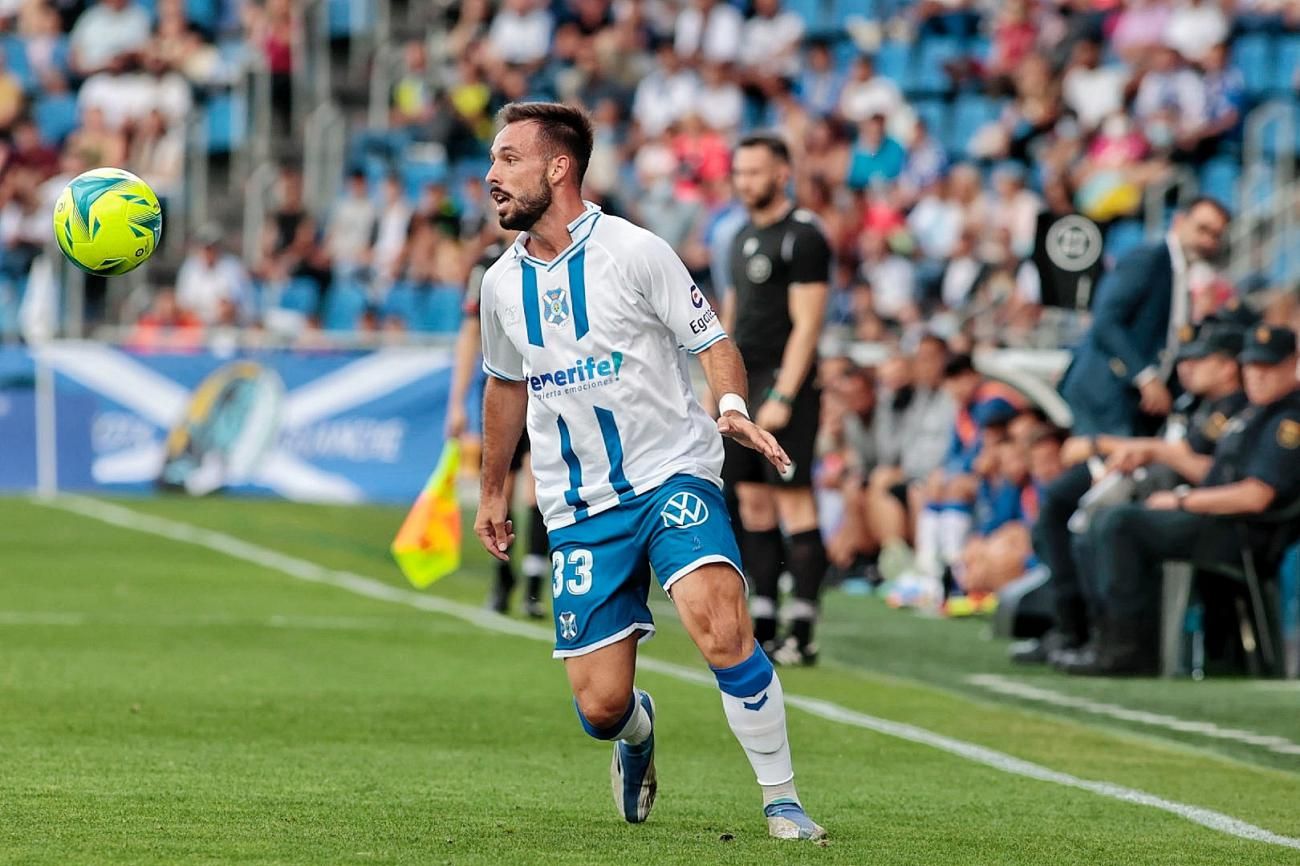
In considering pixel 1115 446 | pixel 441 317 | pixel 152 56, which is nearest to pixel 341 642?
pixel 1115 446

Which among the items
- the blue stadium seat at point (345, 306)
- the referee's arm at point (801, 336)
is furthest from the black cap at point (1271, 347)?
the blue stadium seat at point (345, 306)

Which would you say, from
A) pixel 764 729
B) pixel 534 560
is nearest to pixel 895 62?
pixel 534 560

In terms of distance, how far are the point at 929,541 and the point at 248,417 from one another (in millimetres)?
8732

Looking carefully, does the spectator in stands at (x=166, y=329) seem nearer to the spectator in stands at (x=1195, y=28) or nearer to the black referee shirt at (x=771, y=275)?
the spectator in stands at (x=1195, y=28)

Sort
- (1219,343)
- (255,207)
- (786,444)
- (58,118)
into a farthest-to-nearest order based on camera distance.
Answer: (58,118), (255,207), (1219,343), (786,444)

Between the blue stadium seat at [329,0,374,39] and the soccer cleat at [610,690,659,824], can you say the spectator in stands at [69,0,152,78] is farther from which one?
the soccer cleat at [610,690,659,824]

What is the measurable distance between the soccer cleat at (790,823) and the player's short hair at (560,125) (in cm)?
189

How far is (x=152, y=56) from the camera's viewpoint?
29141 millimetres

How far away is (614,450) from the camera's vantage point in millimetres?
6637

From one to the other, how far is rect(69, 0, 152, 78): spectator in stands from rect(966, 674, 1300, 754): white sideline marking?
67.2ft

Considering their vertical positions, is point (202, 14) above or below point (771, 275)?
above

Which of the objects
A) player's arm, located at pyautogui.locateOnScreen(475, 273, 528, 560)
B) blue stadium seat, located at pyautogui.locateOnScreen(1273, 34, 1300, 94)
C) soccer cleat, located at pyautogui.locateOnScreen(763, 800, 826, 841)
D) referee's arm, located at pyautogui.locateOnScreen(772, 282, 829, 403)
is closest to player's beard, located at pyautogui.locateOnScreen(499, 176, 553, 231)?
player's arm, located at pyautogui.locateOnScreen(475, 273, 528, 560)

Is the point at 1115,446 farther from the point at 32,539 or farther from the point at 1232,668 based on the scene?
the point at 32,539

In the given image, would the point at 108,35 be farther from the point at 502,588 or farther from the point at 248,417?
the point at 502,588
